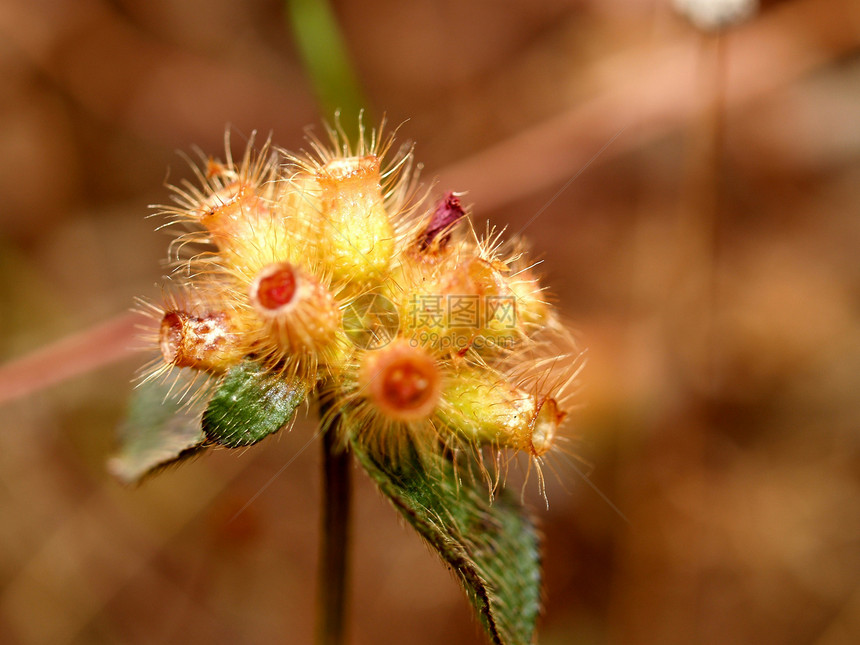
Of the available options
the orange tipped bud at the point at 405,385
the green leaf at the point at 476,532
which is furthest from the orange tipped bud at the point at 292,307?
the green leaf at the point at 476,532

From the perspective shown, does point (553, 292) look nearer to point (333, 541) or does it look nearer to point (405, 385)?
point (333, 541)

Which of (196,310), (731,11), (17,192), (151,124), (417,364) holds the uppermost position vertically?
(151,124)

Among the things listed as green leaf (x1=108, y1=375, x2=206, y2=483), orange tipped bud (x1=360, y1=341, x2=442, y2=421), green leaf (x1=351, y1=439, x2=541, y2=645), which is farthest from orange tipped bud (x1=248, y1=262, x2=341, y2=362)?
green leaf (x1=108, y1=375, x2=206, y2=483)

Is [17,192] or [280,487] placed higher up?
[17,192]

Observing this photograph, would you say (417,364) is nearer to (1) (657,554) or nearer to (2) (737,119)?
(1) (657,554)

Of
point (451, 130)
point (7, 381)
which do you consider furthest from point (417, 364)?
point (451, 130)

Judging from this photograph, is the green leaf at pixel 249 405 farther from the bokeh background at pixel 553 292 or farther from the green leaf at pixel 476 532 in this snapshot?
the bokeh background at pixel 553 292

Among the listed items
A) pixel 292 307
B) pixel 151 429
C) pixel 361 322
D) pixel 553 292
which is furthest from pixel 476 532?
pixel 553 292
